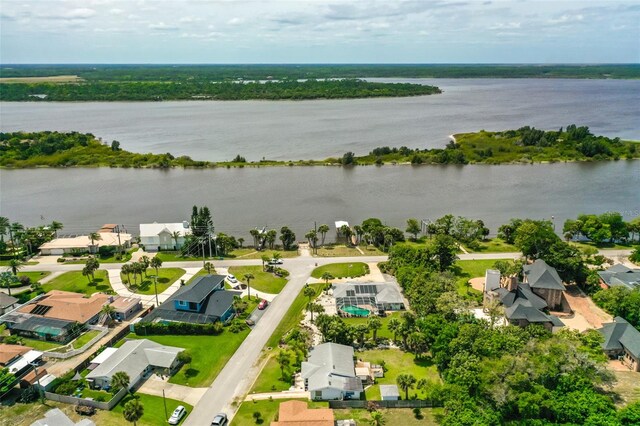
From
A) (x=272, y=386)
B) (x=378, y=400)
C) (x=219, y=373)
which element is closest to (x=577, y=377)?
(x=378, y=400)

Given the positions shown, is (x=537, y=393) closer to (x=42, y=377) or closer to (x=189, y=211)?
(x=42, y=377)

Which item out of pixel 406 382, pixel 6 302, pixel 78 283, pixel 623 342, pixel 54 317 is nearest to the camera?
pixel 406 382

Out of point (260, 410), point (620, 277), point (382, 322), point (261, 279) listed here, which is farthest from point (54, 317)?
point (620, 277)

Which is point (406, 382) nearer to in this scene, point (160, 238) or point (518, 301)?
point (518, 301)

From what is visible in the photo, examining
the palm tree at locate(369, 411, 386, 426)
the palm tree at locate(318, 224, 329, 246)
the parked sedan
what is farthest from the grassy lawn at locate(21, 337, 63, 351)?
the palm tree at locate(318, 224, 329, 246)

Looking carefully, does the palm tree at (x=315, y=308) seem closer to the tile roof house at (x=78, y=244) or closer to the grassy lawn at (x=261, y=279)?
the grassy lawn at (x=261, y=279)

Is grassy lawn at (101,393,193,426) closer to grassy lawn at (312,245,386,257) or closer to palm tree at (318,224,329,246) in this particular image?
grassy lawn at (312,245,386,257)
